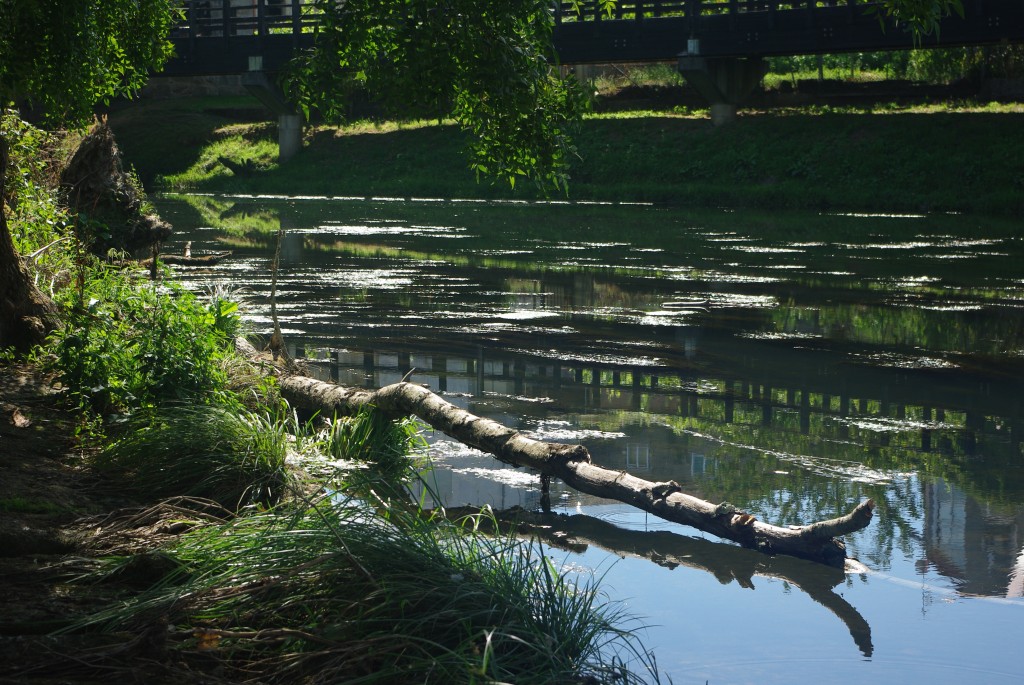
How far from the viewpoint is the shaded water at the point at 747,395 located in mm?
5570

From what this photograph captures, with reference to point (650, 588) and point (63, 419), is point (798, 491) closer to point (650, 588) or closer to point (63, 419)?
point (650, 588)

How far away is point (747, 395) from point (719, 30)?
2911cm

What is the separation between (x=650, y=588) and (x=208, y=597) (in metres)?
2.24

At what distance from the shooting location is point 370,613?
173 inches

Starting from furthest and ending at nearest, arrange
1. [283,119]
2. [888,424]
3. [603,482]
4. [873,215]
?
[283,119] < [873,215] < [888,424] < [603,482]

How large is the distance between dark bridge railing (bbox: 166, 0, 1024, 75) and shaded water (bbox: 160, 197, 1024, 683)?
11488mm

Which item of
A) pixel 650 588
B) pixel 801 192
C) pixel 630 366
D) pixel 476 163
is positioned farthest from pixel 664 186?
pixel 650 588

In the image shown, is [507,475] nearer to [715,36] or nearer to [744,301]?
[744,301]

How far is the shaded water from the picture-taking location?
5.57 metres

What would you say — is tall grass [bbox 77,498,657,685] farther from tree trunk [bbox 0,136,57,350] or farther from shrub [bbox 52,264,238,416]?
tree trunk [bbox 0,136,57,350]

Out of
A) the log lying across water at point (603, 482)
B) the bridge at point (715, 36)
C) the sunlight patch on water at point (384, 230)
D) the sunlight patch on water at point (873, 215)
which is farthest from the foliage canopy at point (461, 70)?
the bridge at point (715, 36)

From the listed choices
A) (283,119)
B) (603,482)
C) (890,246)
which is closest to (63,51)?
(603,482)

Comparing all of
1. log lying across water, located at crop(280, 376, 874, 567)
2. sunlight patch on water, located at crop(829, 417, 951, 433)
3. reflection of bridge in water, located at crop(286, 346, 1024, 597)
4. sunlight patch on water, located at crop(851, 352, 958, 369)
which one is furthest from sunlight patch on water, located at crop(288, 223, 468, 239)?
log lying across water, located at crop(280, 376, 874, 567)

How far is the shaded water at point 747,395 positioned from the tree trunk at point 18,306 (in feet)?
8.76
